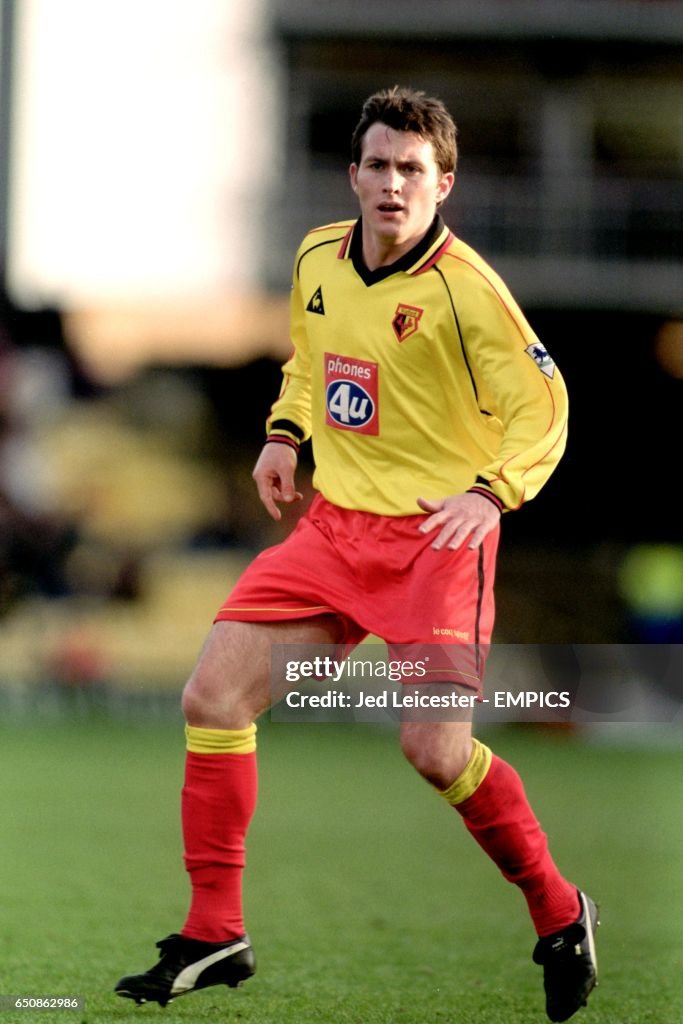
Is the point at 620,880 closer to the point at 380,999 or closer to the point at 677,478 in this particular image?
the point at 380,999

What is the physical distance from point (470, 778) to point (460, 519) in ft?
2.18

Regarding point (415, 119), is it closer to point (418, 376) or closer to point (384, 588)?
point (418, 376)

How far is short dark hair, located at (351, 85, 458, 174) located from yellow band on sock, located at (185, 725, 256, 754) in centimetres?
137

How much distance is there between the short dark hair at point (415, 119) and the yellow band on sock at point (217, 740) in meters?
1.37

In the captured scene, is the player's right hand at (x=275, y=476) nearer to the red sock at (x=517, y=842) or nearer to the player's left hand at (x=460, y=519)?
the player's left hand at (x=460, y=519)

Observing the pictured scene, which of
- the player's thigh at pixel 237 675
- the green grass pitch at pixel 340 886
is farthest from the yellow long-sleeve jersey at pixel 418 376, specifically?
the green grass pitch at pixel 340 886

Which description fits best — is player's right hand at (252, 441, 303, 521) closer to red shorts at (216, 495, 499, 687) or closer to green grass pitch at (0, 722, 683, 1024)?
red shorts at (216, 495, 499, 687)

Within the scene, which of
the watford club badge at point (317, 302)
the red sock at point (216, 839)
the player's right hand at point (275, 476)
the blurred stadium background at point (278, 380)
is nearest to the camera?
the red sock at point (216, 839)

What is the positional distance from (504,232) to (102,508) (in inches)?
170

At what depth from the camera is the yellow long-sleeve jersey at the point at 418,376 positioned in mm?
4070

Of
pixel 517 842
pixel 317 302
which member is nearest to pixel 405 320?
pixel 317 302

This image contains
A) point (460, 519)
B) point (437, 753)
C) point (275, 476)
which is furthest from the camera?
point (275, 476)

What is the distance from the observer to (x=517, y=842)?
4.26 m

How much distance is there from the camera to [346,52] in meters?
16.3
